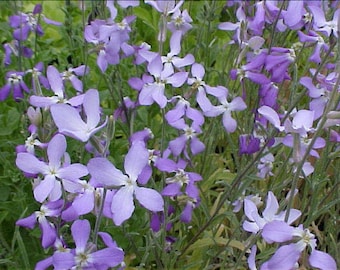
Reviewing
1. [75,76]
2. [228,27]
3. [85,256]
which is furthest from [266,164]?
[85,256]

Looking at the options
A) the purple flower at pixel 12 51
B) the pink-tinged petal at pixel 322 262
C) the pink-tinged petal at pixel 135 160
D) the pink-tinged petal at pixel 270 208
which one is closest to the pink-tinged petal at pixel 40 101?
the pink-tinged petal at pixel 135 160

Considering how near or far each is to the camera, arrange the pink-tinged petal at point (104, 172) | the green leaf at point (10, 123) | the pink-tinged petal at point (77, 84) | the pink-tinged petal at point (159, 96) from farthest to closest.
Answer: the green leaf at point (10, 123), the pink-tinged petal at point (77, 84), the pink-tinged petal at point (159, 96), the pink-tinged petal at point (104, 172)

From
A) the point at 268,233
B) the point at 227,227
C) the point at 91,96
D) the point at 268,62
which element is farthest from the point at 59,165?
the point at 227,227

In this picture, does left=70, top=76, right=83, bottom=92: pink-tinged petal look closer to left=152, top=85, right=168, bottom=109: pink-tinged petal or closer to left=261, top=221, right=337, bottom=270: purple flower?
left=152, top=85, right=168, bottom=109: pink-tinged petal

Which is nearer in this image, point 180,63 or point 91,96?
point 91,96

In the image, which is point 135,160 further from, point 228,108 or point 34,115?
point 228,108

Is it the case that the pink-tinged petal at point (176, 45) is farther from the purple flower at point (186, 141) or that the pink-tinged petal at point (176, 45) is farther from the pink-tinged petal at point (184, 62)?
the purple flower at point (186, 141)

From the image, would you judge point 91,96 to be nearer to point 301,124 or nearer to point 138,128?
point 301,124
